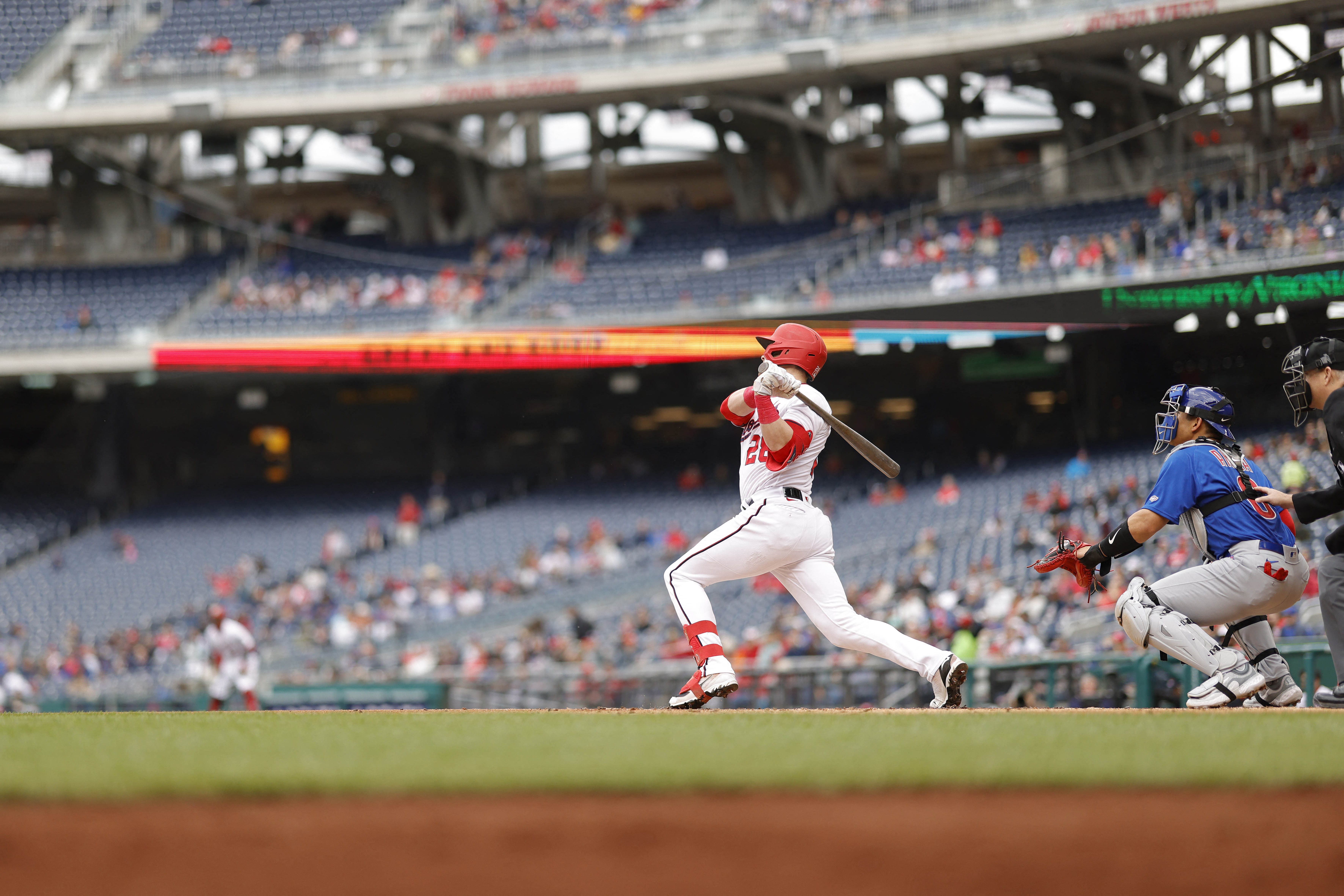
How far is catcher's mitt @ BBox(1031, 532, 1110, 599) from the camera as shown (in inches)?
244

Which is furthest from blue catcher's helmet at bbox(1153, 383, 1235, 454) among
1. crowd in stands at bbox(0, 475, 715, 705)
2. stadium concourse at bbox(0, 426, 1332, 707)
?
crowd in stands at bbox(0, 475, 715, 705)

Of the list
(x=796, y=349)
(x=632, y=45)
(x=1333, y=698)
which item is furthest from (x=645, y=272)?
(x=1333, y=698)

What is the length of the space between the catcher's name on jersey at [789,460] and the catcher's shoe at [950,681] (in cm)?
94

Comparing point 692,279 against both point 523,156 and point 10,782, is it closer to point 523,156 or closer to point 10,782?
point 523,156

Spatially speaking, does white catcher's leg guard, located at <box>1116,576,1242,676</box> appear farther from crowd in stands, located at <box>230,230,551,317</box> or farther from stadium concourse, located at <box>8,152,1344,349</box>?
crowd in stands, located at <box>230,230,551,317</box>

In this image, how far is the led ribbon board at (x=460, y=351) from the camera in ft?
72.5

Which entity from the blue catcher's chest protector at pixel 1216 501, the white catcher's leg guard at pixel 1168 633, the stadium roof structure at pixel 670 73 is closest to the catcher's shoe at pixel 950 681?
the white catcher's leg guard at pixel 1168 633

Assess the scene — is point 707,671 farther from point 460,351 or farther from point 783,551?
point 460,351

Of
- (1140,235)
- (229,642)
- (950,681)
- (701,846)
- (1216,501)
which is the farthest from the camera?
(1140,235)

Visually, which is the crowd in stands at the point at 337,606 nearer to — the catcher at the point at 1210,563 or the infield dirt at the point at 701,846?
the catcher at the point at 1210,563

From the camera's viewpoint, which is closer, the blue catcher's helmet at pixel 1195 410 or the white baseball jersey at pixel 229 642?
the blue catcher's helmet at pixel 1195 410

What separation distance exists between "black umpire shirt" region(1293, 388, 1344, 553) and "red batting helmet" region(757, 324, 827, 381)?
7.03ft

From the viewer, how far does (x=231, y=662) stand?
14344 mm

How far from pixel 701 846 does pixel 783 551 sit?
3253 mm
